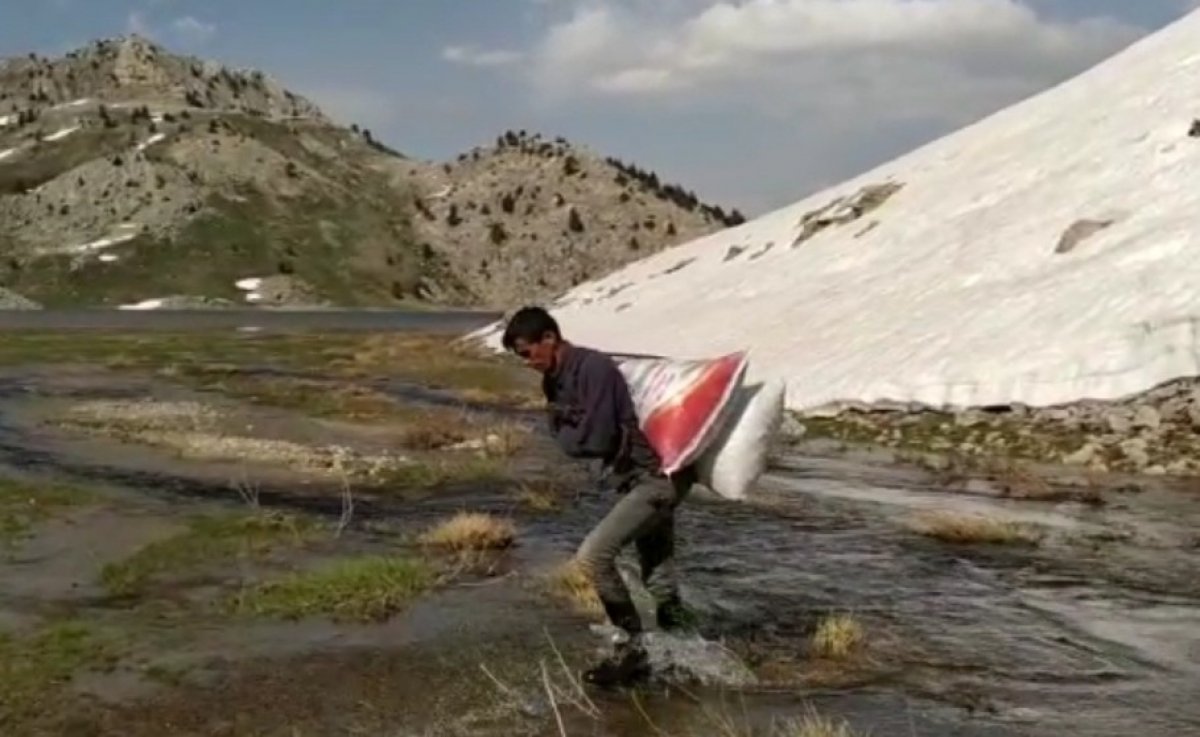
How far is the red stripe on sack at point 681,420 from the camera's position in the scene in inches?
398

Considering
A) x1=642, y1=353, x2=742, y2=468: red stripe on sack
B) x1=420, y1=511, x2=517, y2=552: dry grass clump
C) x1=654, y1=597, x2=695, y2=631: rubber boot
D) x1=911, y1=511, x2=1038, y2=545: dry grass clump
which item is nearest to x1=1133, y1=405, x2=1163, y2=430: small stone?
x1=911, y1=511, x2=1038, y2=545: dry grass clump

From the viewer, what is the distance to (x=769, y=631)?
480 inches

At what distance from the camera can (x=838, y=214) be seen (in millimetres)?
50781

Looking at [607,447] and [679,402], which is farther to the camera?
[679,402]

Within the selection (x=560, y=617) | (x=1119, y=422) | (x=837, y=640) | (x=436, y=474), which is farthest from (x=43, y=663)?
(x=1119, y=422)

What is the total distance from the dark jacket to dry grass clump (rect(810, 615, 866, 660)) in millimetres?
2540

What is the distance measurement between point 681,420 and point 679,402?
0.46 ft

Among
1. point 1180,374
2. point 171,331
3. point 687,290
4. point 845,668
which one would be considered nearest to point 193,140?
point 171,331

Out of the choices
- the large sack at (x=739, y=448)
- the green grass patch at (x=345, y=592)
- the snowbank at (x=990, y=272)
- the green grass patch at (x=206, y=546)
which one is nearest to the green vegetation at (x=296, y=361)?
the snowbank at (x=990, y=272)

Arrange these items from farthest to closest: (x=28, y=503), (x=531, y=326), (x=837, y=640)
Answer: (x=28, y=503) → (x=837, y=640) → (x=531, y=326)

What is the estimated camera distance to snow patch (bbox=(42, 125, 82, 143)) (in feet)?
493

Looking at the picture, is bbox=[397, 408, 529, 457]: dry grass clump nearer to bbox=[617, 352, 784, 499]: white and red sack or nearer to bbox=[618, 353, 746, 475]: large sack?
bbox=[617, 352, 784, 499]: white and red sack

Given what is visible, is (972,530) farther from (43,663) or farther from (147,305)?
(147,305)

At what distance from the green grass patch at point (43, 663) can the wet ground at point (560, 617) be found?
4 cm
